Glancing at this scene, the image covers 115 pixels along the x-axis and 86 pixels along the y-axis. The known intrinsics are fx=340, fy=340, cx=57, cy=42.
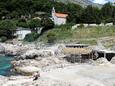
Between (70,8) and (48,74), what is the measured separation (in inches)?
2797

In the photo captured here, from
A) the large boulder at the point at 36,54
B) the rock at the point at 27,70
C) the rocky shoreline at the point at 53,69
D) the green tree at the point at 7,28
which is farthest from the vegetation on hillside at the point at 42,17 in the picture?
the rock at the point at 27,70

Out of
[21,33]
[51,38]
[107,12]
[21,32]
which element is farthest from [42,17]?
[51,38]

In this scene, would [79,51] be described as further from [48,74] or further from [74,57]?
[48,74]

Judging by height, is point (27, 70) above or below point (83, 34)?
below

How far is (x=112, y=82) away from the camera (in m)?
28.8

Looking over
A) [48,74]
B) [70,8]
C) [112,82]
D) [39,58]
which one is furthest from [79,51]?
[70,8]

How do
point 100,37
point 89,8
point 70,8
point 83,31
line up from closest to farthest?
point 100,37, point 83,31, point 89,8, point 70,8

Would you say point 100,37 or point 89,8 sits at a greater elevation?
point 89,8

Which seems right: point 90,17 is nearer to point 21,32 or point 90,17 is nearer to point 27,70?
point 21,32

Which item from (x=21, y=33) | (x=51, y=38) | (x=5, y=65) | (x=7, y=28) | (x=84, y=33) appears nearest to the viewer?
(x=5, y=65)

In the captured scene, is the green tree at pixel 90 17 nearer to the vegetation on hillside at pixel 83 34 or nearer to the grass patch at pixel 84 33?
the grass patch at pixel 84 33

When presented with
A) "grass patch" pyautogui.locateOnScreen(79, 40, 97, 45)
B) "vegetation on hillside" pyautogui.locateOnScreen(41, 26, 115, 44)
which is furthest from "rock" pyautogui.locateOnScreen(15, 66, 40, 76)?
"vegetation on hillside" pyautogui.locateOnScreen(41, 26, 115, 44)

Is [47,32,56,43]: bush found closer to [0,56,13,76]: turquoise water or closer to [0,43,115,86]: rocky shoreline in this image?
[0,43,115,86]: rocky shoreline

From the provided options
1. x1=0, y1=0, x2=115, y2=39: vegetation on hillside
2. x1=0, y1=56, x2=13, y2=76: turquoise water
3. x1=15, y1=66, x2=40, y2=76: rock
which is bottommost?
x1=0, y1=56, x2=13, y2=76: turquoise water
